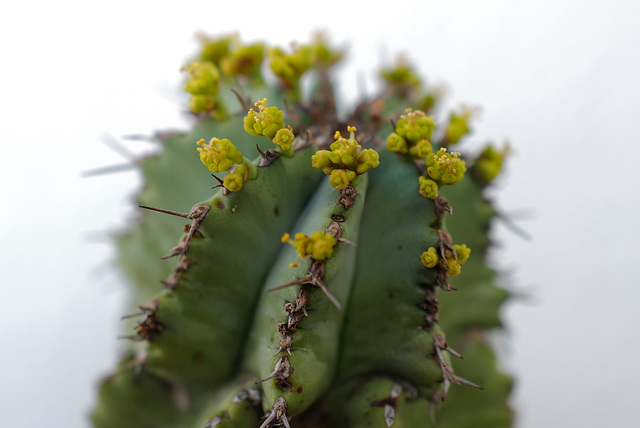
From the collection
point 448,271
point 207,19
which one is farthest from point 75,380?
point 448,271

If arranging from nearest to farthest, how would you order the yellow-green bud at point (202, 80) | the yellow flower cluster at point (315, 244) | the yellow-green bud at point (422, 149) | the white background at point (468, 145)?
the yellow flower cluster at point (315, 244) < the yellow-green bud at point (422, 149) < the yellow-green bud at point (202, 80) < the white background at point (468, 145)

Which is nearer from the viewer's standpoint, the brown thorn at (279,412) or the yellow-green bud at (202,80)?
the brown thorn at (279,412)

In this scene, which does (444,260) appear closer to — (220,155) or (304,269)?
(304,269)

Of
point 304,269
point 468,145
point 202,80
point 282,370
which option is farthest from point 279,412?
point 468,145

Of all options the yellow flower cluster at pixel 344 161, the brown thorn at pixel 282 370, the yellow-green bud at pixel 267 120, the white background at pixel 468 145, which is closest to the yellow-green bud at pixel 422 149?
the yellow flower cluster at pixel 344 161

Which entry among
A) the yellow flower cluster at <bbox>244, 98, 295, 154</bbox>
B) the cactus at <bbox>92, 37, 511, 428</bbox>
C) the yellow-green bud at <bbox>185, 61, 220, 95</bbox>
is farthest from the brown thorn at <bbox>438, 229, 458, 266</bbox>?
the yellow-green bud at <bbox>185, 61, 220, 95</bbox>

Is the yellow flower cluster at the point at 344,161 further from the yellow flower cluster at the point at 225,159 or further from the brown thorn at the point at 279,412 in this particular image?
the brown thorn at the point at 279,412
